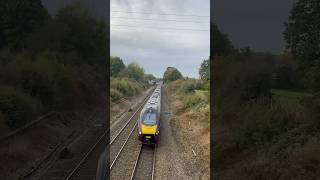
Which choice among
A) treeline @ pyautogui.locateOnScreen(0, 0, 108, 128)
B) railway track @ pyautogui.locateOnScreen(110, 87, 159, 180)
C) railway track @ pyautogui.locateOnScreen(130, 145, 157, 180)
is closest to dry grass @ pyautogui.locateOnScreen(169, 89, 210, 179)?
railway track @ pyautogui.locateOnScreen(130, 145, 157, 180)

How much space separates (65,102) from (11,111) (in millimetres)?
12157

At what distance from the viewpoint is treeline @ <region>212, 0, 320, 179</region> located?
44.1 feet

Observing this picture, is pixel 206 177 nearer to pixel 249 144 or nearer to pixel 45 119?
pixel 249 144

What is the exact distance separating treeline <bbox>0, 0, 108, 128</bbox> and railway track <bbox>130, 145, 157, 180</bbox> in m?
7.21

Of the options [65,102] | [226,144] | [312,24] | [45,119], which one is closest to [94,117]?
[65,102]

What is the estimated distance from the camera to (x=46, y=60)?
33.0m

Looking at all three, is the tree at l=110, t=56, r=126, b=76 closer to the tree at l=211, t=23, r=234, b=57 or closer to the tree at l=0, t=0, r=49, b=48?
the tree at l=211, t=23, r=234, b=57

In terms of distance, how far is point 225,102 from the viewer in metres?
30.3

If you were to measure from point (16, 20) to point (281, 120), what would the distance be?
116 ft

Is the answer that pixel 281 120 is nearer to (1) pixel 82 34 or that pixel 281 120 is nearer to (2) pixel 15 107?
(2) pixel 15 107

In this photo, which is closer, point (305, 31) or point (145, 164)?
point (305, 31)

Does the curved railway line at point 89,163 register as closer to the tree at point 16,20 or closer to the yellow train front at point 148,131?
the yellow train front at point 148,131

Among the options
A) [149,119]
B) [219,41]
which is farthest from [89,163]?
[219,41]

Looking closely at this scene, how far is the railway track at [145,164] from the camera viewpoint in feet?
60.6
